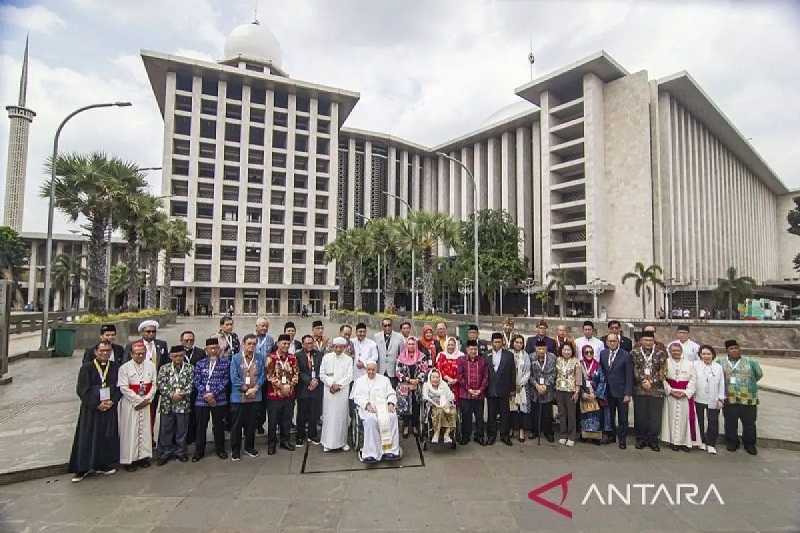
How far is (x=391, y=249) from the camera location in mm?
33781

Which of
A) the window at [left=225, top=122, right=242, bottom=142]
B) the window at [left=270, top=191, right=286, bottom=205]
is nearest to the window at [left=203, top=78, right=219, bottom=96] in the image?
the window at [left=225, top=122, right=242, bottom=142]

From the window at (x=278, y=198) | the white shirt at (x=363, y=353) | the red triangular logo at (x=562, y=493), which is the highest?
the window at (x=278, y=198)

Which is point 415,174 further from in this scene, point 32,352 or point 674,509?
point 674,509

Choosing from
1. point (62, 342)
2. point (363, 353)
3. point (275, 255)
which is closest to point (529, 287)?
point (275, 255)

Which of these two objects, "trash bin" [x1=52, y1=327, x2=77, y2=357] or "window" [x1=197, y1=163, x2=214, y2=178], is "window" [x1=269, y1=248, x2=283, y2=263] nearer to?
"window" [x1=197, y1=163, x2=214, y2=178]

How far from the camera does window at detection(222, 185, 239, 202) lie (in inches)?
2247

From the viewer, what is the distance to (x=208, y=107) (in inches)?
2261

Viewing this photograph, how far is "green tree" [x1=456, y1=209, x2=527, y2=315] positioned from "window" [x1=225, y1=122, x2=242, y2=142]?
3335cm

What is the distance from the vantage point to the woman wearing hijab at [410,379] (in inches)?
282

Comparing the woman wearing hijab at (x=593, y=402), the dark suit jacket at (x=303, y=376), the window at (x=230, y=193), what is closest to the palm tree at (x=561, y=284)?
the woman wearing hijab at (x=593, y=402)

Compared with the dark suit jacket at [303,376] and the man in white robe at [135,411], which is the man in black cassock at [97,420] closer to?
the man in white robe at [135,411]

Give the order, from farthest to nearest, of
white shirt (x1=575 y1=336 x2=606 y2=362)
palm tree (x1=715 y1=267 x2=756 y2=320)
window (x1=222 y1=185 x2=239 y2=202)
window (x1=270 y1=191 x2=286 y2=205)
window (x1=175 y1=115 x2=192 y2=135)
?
window (x1=270 y1=191 x2=286 y2=205) → window (x1=222 y1=185 x2=239 y2=202) → window (x1=175 y1=115 x2=192 y2=135) → palm tree (x1=715 y1=267 x2=756 y2=320) → white shirt (x1=575 y1=336 x2=606 y2=362)

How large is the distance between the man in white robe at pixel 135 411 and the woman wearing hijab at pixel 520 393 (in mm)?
5400

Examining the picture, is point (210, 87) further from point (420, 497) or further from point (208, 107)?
point (420, 497)
